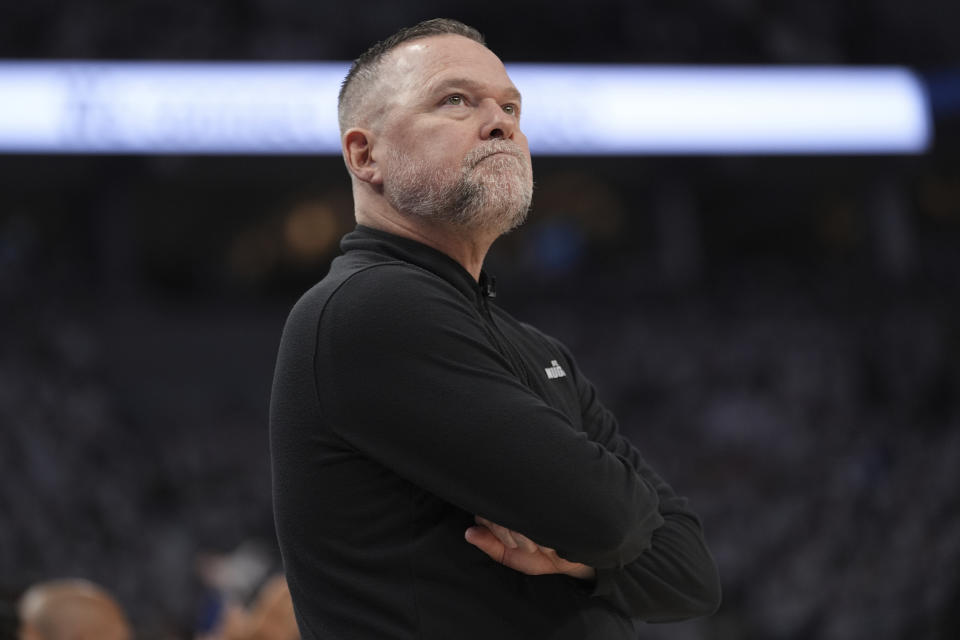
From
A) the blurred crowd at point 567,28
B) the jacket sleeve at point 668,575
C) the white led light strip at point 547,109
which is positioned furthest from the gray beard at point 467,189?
the blurred crowd at point 567,28

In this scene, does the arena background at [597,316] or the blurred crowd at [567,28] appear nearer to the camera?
the arena background at [597,316]

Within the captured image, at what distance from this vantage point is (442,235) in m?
1.38

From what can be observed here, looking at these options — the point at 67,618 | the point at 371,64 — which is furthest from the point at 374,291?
the point at 67,618

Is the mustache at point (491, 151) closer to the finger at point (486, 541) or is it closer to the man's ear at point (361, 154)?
the man's ear at point (361, 154)

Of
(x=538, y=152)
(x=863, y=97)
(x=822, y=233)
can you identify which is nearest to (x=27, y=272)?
(x=538, y=152)

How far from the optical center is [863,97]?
10.3 meters

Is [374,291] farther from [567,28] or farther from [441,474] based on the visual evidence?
[567,28]

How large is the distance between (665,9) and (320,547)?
10.6m

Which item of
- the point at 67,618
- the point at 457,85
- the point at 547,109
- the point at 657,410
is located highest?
the point at 547,109

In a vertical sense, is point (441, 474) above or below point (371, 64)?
below

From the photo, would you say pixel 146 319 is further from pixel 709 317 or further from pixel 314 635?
pixel 314 635

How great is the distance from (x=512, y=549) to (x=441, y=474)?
0.12 meters

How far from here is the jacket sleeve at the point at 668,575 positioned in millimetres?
1267

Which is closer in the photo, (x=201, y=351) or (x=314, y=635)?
(x=314, y=635)
